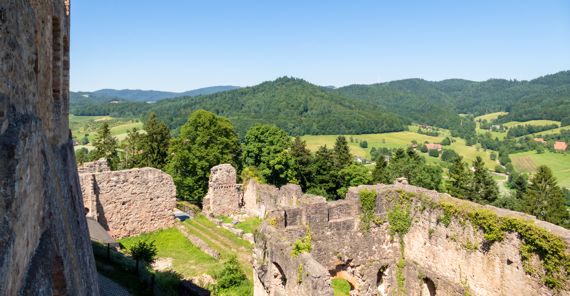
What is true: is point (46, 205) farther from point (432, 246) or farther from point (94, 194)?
point (94, 194)

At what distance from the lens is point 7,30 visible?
4316 mm

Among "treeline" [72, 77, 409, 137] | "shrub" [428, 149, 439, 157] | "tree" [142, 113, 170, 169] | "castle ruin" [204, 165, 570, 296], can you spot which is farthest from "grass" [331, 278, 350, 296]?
"shrub" [428, 149, 439, 157]

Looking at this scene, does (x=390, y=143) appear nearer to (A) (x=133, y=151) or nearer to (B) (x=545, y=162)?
(B) (x=545, y=162)

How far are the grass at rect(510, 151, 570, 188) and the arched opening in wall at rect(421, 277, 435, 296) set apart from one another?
80835mm

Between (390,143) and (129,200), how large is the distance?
339 feet

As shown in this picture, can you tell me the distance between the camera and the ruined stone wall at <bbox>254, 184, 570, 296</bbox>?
11.9 metres

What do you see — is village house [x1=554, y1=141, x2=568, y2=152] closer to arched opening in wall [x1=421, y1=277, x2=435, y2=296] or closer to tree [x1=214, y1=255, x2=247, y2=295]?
arched opening in wall [x1=421, y1=277, x2=435, y2=296]

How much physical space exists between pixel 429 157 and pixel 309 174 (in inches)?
2915

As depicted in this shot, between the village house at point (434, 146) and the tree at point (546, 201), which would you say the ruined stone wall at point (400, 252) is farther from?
the village house at point (434, 146)

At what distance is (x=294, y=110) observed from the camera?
13125cm

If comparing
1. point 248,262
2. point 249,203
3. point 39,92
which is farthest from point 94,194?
point 39,92

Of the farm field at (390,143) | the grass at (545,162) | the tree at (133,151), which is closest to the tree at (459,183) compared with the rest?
the tree at (133,151)

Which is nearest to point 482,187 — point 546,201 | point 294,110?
point 546,201

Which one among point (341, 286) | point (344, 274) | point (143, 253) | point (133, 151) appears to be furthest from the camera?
point (133, 151)
